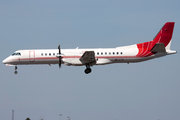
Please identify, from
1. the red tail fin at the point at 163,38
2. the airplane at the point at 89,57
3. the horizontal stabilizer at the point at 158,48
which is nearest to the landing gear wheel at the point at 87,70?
the airplane at the point at 89,57

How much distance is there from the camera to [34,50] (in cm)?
4881

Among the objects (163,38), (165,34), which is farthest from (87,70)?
(165,34)

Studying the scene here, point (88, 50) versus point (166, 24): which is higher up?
point (166, 24)

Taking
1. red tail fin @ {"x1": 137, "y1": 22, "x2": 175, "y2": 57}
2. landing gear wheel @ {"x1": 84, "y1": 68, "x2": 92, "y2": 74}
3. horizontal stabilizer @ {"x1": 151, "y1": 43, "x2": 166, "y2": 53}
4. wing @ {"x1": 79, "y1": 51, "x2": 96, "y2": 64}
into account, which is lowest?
landing gear wheel @ {"x1": 84, "y1": 68, "x2": 92, "y2": 74}

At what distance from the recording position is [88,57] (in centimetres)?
4656

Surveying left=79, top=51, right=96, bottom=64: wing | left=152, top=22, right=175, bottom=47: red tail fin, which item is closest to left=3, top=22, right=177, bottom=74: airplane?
left=79, top=51, right=96, bottom=64: wing

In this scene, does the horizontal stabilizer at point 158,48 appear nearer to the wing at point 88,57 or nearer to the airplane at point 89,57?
the airplane at point 89,57

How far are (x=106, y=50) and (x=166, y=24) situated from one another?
10445 mm

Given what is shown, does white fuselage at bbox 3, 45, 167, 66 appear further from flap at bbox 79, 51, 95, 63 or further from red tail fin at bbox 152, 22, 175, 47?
red tail fin at bbox 152, 22, 175, 47

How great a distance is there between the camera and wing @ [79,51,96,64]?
45.9m

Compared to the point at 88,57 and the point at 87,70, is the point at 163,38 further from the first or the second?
the point at 87,70

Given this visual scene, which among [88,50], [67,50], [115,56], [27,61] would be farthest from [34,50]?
[115,56]

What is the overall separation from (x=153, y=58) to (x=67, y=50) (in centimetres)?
1303

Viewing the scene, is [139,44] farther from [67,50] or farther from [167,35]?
[67,50]
